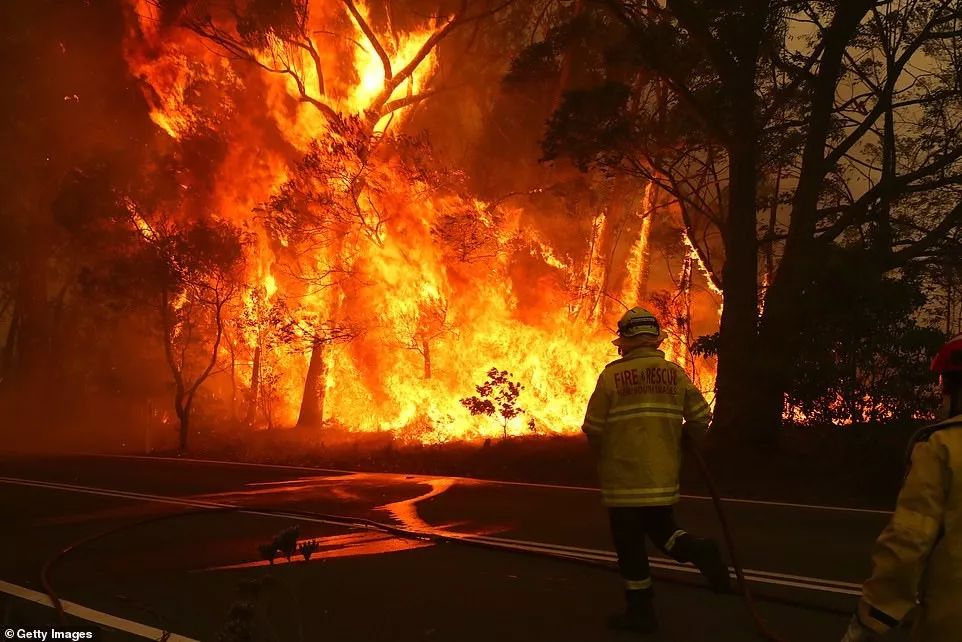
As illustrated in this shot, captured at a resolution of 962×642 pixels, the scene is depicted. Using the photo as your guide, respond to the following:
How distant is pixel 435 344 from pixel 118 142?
13561 millimetres

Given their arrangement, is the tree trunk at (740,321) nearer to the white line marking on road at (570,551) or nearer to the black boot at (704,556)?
the white line marking on road at (570,551)

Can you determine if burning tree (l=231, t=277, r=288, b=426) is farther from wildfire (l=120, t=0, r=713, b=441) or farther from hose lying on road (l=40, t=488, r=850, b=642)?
hose lying on road (l=40, t=488, r=850, b=642)

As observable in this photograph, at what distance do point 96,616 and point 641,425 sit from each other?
3740mm

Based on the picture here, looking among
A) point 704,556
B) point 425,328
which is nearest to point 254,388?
point 425,328

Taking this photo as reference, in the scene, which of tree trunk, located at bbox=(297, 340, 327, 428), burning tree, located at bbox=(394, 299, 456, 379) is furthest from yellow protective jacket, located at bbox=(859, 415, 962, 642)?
tree trunk, located at bbox=(297, 340, 327, 428)

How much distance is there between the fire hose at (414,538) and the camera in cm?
528

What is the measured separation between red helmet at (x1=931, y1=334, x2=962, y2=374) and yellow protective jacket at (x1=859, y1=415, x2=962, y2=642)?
5.9 inches

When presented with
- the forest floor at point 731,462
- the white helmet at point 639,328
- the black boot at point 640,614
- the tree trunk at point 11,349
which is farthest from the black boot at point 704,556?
the tree trunk at point 11,349

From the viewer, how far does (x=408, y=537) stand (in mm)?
8195

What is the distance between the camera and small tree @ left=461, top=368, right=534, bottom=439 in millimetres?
18984

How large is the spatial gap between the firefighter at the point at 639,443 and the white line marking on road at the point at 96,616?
8.49 ft

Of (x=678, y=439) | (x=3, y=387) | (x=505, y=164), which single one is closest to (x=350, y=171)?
(x=505, y=164)

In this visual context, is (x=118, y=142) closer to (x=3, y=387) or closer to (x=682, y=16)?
(x=3, y=387)

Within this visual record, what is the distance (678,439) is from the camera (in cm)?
514
